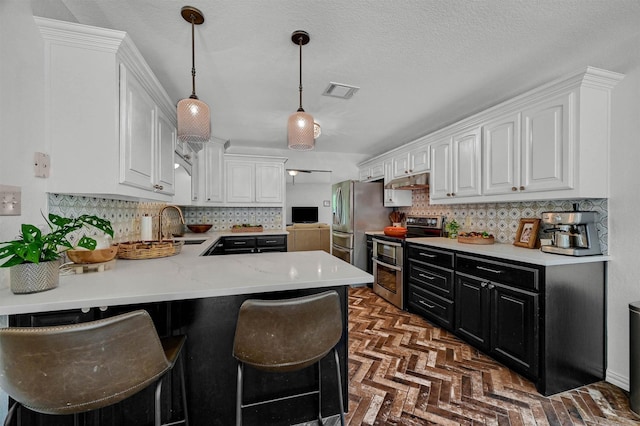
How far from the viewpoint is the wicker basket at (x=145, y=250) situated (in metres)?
1.96

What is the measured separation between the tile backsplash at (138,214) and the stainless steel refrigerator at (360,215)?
121 cm

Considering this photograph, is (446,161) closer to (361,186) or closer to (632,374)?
(361,186)

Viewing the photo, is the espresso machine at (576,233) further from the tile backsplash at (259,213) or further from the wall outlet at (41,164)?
the wall outlet at (41,164)

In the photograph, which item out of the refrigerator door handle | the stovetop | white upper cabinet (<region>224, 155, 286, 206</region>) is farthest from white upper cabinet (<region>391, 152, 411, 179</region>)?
white upper cabinet (<region>224, 155, 286, 206</region>)

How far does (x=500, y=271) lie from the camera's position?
2.20 metres

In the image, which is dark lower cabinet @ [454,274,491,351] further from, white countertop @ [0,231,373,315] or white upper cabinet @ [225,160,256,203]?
white upper cabinet @ [225,160,256,203]

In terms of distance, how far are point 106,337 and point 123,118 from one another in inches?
46.9

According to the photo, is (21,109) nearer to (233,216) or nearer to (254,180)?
(254,180)

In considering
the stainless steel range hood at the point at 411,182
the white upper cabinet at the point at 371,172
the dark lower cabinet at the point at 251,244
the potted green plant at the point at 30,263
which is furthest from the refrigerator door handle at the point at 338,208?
the potted green plant at the point at 30,263

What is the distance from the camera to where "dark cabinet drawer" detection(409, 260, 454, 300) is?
2742 millimetres

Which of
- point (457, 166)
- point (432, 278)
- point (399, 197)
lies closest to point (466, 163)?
point (457, 166)

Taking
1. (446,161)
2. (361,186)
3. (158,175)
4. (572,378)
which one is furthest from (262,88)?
(572,378)

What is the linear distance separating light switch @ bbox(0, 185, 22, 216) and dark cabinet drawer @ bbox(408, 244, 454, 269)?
9.98 feet

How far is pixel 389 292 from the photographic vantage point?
368 centimetres
